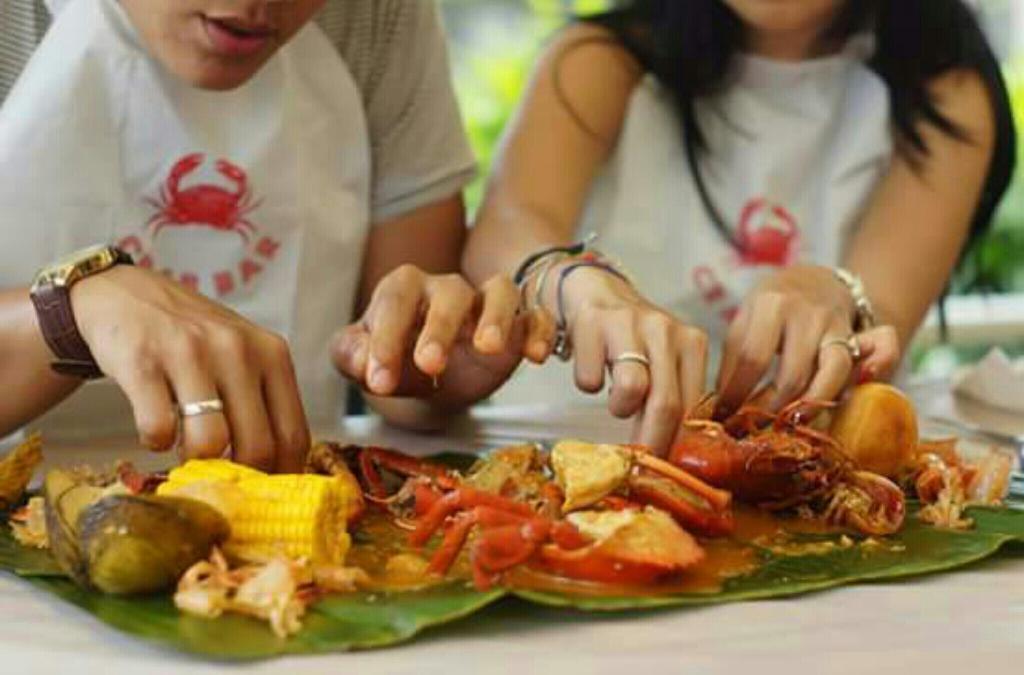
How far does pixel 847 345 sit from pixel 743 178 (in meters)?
0.82

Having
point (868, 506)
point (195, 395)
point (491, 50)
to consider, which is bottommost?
point (868, 506)

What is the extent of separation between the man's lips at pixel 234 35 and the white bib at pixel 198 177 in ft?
0.82

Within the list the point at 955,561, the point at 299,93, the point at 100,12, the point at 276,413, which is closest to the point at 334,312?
the point at 299,93

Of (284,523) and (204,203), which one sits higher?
(204,203)

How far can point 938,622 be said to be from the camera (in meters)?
1.02

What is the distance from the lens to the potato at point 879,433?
1.42 metres

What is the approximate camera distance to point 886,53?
7.66 feet

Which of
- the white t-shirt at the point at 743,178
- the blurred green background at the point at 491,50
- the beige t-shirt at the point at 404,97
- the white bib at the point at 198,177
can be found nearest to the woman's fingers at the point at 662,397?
the white bib at the point at 198,177

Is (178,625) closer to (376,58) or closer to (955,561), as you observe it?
(955,561)

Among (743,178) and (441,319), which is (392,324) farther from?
(743,178)

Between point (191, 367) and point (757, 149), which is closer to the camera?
point (191, 367)

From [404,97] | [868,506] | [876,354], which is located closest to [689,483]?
[868,506]

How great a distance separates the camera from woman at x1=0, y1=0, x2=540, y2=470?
1.25 m

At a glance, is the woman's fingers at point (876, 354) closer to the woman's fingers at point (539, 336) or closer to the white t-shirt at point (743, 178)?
the woman's fingers at point (539, 336)
